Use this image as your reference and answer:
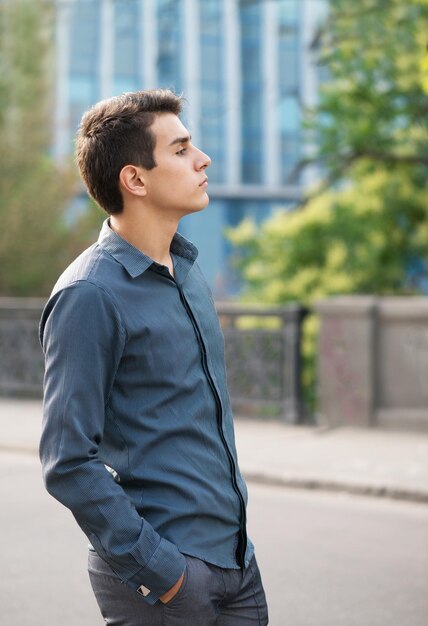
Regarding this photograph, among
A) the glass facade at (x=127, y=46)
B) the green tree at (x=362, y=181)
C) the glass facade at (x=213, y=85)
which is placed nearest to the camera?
the green tree at (x=362, y=181)

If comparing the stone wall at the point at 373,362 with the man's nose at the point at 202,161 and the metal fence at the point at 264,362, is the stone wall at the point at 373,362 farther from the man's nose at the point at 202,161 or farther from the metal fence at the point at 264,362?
the man's nose at the point at 202,161

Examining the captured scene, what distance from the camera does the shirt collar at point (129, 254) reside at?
107 inches

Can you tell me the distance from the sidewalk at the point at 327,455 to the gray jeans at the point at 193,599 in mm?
6662

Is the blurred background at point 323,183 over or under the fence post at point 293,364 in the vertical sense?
over

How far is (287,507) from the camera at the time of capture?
8992 millimetres

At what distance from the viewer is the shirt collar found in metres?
2.71

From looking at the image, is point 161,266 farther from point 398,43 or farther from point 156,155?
point 398,43

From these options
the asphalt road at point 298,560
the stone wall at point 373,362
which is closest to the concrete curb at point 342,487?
the asphalt road at point 298,560

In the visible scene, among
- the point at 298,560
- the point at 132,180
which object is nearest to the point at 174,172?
the point at 132,180

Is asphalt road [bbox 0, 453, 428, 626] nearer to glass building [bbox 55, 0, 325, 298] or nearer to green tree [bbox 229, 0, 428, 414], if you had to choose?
green tree [bbox 229, 0, 428, 414]

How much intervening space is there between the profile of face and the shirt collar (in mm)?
114

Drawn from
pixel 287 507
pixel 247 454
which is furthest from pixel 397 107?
pixel 287 507

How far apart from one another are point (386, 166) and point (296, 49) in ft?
129

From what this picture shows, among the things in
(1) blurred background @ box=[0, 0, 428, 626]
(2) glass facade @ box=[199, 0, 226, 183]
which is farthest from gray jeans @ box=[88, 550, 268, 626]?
(2) glass facade @ box=[199, 0, 226, 183]
